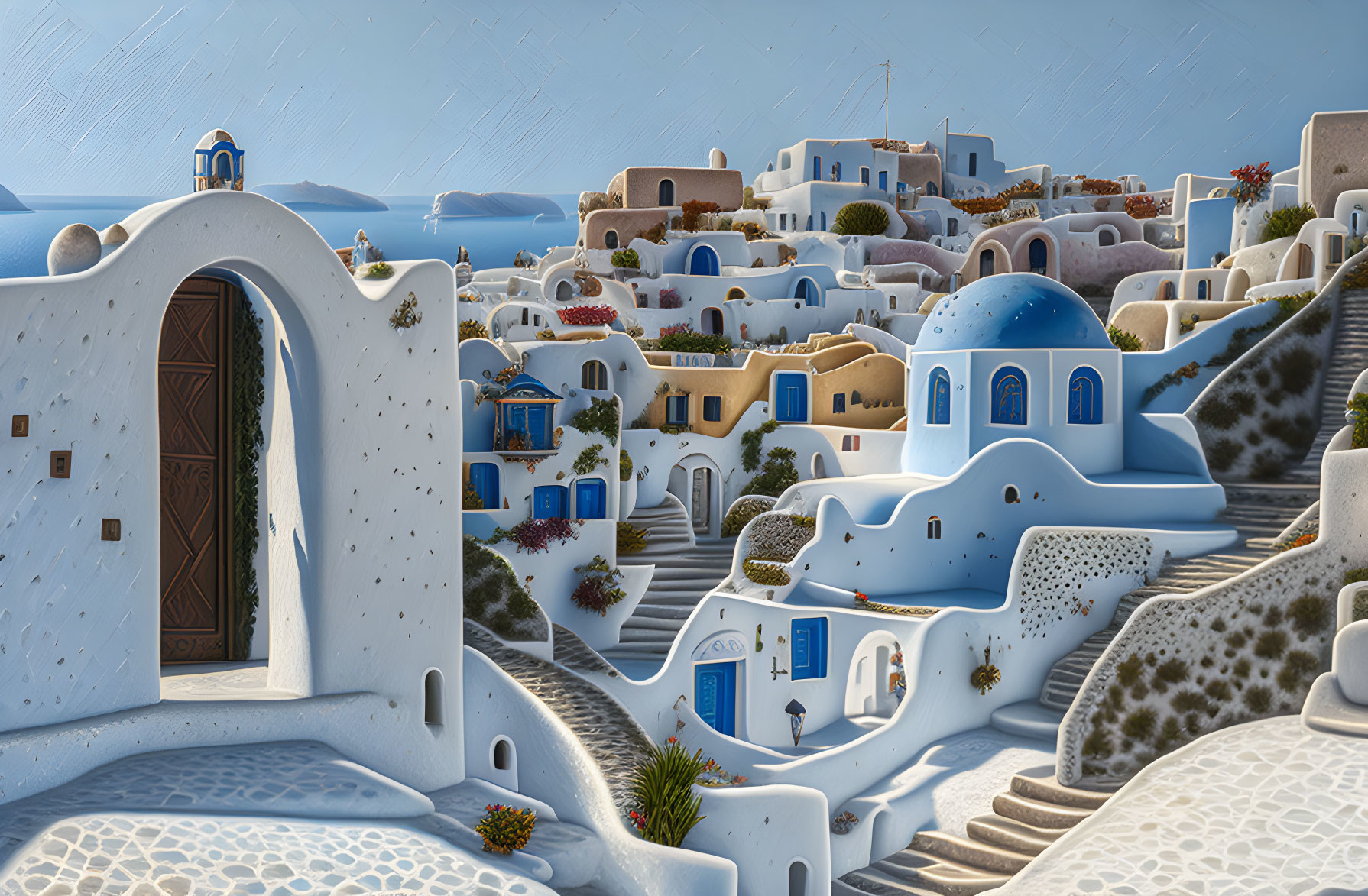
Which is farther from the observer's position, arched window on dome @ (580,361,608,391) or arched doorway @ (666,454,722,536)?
arched doorway @ (666,454,722,536)

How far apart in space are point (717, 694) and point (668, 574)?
5365 millimetres

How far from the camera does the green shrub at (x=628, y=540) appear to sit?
31056 millimetres

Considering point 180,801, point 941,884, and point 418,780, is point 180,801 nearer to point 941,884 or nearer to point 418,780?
point 418,780

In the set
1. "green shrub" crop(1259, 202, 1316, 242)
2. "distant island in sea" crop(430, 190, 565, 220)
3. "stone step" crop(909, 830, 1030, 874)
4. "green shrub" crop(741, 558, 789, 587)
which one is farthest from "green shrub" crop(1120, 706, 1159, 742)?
"distant island in sea" crop(430, 190, 565, 220)

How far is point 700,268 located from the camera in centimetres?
4894

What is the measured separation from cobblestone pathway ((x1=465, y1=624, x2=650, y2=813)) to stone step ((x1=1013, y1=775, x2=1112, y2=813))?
787 centimetres

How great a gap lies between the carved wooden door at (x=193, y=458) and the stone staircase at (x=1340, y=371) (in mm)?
24115

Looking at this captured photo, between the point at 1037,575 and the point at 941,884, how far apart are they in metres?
7.20

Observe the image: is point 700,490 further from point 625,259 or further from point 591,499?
point 625,259

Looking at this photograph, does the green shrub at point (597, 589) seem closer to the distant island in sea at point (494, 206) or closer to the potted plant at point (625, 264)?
the potted plant at point (625, 264)

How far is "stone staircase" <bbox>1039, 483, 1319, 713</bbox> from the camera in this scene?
80.9 ft

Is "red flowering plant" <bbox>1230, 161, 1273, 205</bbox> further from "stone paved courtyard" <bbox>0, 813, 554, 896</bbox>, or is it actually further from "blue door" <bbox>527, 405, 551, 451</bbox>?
"stone paved courtyard" <bbox>0, 813, 554, 896</bbox>

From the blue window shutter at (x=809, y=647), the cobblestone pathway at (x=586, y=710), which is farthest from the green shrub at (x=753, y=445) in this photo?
the cobblestone pathway at (x=586, y=710)

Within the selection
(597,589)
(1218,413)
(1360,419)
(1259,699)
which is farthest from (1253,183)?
(597,589)
